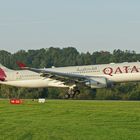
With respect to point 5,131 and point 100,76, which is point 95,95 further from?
point 5,131

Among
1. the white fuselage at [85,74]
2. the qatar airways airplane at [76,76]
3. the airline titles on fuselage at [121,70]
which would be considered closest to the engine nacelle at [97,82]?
the qatar airways airplane at [76,76]

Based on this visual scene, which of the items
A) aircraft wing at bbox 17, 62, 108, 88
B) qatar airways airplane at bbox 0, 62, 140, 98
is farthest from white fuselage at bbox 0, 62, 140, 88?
aircraft wing at bbox 17, 62, 108, 88

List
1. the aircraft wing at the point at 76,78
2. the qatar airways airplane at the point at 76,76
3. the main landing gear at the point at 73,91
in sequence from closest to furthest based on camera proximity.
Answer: the aircraft wing at the point at 76,78
the qatar airways airplane at the point at 76,76
the main landing gear at the point at 73,91

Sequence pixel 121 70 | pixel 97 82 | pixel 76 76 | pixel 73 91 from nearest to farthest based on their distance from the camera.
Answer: pixel 97 82 → pixel 121 70 → pixel 76 76 → pixel 73 91

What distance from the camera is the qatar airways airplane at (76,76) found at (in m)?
59.3

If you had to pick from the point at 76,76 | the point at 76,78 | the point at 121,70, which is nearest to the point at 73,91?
the point at 76,78

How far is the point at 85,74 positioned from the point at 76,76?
1860mm

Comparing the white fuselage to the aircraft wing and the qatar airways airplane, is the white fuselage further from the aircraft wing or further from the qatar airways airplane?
the aircraft wing

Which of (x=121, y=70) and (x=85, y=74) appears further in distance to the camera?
(x=85, y=74)

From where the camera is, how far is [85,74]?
6219 centimetres

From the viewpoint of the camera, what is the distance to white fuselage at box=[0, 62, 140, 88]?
195ft

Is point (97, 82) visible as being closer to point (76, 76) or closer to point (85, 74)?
point (76, 76)

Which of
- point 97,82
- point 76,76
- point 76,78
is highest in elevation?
point 76,76

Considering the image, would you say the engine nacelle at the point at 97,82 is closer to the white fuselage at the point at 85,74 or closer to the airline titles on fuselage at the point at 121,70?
the white fuselage at the point at 85,74
